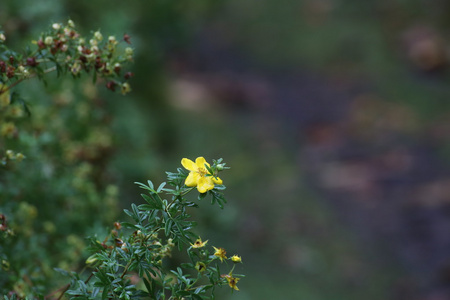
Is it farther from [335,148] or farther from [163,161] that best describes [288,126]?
[163,161]

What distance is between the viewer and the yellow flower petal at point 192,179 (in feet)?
3.96

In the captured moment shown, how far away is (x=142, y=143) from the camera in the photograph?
3705 mm

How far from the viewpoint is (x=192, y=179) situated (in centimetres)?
121

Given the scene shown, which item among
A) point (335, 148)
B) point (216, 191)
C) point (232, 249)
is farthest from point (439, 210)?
point (216, 191)

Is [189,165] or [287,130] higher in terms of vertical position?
[287,130]

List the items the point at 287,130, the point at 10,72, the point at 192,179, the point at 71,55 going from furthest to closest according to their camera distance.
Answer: the point at 287,130 < the point at 71,55 < the point at 10,72 < the point at 192,179

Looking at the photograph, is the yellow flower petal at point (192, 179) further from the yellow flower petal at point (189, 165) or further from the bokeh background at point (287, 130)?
the bokeh background at point (287, 130)

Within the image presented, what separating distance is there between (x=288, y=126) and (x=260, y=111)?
41cm

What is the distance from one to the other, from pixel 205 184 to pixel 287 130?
5.15m

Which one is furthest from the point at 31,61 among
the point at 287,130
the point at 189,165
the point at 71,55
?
the point at 287,130

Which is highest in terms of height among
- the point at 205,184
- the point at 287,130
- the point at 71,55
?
the point at 287,130

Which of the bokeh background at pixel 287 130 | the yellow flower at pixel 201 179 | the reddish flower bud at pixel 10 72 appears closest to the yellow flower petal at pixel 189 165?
the yellow flower at pixel 201 179

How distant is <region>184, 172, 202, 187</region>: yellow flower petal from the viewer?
1208 millimetres

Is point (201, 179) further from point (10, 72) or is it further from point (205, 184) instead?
point (10, 72)
